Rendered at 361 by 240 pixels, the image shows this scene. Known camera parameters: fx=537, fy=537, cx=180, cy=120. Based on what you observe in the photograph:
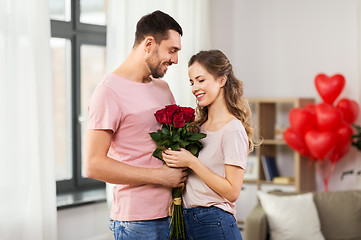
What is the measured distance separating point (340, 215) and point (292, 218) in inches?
16.6

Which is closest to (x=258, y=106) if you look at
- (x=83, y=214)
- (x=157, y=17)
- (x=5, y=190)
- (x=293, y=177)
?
(x=293, y=177)

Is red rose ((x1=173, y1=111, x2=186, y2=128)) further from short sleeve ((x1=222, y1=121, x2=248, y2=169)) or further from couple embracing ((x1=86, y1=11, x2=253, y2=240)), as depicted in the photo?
short sleeve ((x1=222, y1=121, x2=248, y2=169))

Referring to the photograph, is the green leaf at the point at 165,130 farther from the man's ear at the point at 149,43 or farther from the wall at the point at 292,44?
the wall at the point at 292,44

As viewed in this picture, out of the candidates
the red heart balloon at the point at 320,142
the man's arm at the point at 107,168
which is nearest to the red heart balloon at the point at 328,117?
the red heart balloon at the point at 320,142

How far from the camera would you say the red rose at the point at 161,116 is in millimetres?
2166

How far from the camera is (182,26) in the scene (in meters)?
4.95

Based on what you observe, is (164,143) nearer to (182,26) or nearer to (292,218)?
(292,218)

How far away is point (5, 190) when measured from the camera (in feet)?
10.6

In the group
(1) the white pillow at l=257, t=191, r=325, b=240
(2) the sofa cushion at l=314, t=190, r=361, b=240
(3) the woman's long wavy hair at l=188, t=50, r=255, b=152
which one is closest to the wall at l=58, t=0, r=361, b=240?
(2) the sofa cushion at l=314, t=190, r=361, b=240

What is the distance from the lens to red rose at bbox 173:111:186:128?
2168 millimetres

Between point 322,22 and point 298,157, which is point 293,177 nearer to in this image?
point 298,157

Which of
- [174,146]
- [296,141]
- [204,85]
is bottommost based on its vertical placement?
[296,141]

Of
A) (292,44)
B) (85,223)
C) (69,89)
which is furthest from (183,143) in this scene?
(292,44)

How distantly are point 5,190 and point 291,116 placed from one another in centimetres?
285
